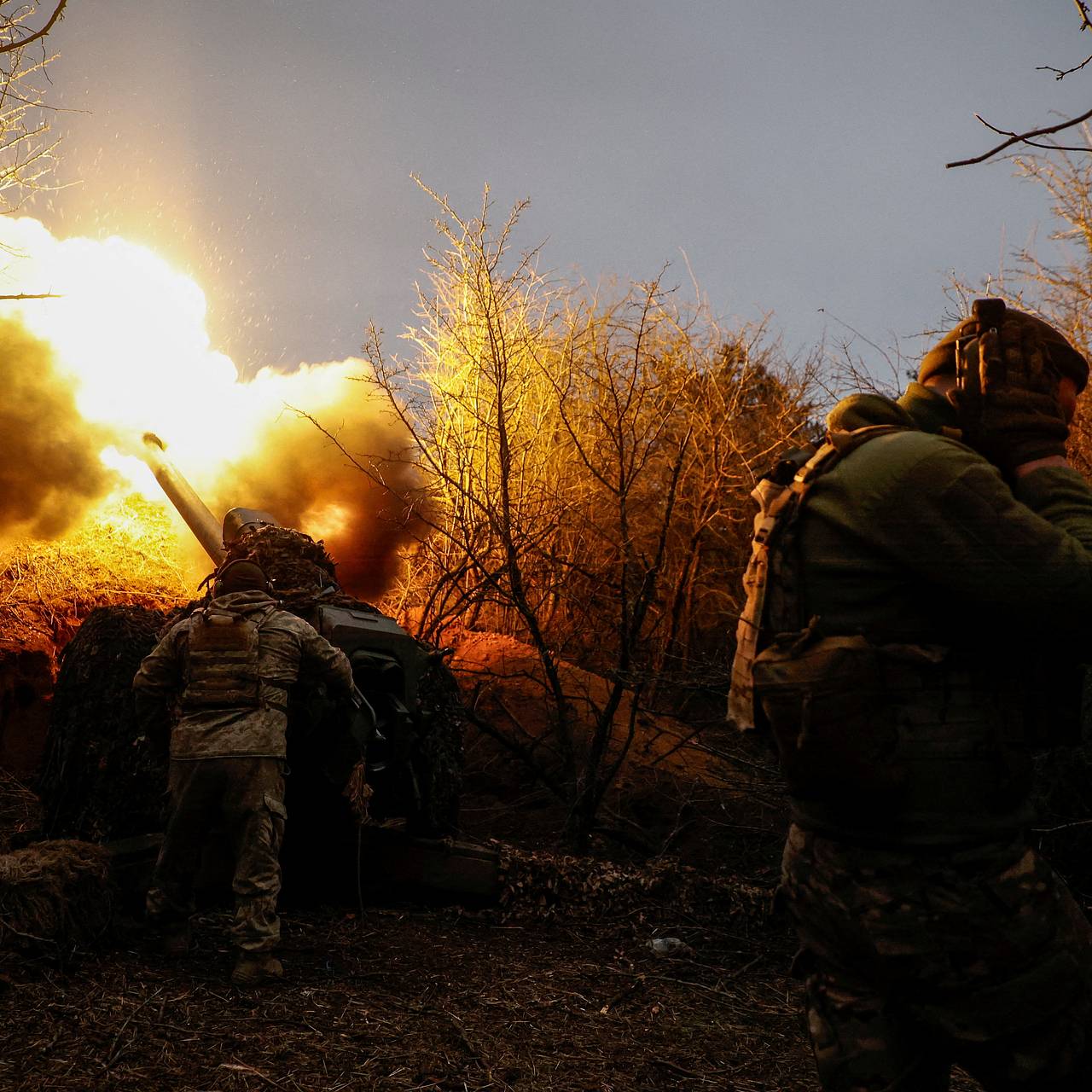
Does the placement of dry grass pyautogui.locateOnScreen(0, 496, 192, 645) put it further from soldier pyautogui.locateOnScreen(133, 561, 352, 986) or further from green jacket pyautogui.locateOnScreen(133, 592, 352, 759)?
soldier pyautogui.locateOnScreen(133, 561, 352, 986)

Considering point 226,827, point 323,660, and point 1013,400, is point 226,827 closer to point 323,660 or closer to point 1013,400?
point 323,660

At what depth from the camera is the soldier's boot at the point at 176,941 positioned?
17.0 feet

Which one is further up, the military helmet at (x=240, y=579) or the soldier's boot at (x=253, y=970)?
the military helmet at (x=240, y=579)

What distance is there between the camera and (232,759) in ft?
16.9

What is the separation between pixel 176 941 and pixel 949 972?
4292 millimetres

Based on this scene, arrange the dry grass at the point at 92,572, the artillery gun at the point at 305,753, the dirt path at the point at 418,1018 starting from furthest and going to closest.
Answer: the dry grass at the point at 92,572
the artillery gun at the point at 305,753
the dirt path at the point at 418,1018

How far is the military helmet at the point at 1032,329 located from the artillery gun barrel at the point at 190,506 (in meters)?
6.56

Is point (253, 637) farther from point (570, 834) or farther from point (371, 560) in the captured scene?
point (371, 560)

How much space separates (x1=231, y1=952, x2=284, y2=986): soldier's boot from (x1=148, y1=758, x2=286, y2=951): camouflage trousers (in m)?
0.22

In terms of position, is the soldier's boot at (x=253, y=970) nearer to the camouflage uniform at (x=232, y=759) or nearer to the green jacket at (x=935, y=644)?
the camouflage uniform at (x=232, y=759)

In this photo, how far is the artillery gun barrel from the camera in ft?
28.2

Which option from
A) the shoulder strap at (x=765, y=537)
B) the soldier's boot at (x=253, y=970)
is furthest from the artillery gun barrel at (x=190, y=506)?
the shoulder strap at (x=765, y=537)

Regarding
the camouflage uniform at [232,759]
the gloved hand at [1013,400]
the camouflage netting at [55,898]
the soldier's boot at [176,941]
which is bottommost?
the soldier's boot at [176,941]

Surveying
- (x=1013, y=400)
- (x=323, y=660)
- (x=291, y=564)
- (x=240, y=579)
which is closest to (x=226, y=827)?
(x=323, y=660)
